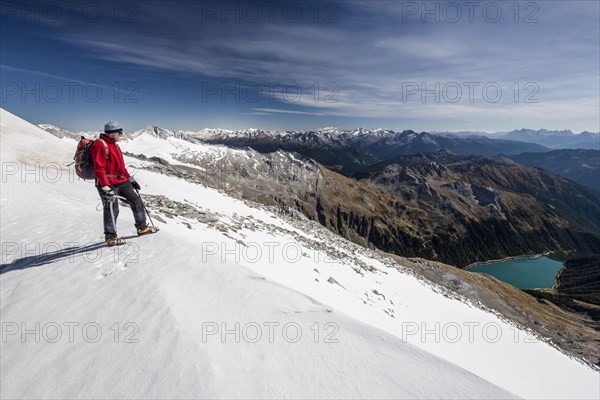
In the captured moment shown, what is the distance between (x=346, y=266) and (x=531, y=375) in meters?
10.9

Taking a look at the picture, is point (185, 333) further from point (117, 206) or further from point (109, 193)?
point (117, 206)

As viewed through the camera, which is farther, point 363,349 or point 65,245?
point 65,245

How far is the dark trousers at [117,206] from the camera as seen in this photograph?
10273 millimetres

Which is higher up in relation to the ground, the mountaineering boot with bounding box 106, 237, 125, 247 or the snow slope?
the mountaineering boot with bounding box 106, 237, 125, 247

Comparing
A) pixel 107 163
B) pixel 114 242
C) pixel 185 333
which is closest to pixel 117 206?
pixel 114 242

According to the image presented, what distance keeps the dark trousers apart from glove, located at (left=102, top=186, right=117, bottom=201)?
7cm

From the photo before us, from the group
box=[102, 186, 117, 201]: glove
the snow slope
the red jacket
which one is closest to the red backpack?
the red jacket

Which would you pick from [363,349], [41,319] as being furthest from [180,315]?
[363,349]

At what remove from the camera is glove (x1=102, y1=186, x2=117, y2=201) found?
33.2 ft

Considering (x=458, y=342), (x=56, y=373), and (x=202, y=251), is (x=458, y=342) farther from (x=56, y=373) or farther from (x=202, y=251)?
(x=56, y=373)

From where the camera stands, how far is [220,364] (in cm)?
525

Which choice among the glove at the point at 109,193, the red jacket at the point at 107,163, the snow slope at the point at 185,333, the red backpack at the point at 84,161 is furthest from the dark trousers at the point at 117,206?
the snow slope at the point at 185,333

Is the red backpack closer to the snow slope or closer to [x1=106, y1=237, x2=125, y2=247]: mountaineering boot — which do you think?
[x1=106, y1=237, x2=125, y2=247]: mountaineering boot

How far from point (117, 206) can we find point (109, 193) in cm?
70
